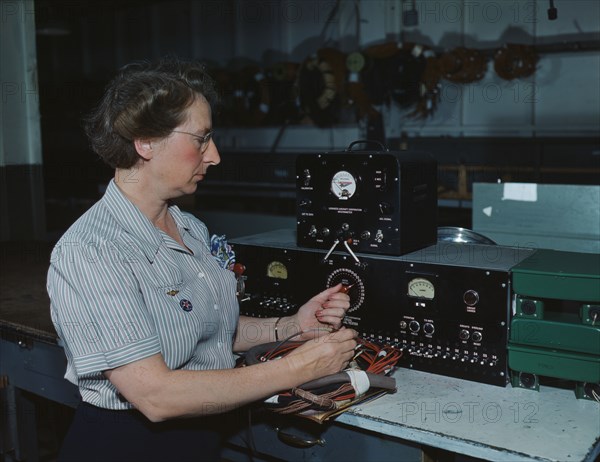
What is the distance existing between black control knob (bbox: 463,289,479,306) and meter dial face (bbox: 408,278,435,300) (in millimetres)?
80

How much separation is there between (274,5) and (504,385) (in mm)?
6218

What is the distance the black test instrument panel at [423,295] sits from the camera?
1.47 metres

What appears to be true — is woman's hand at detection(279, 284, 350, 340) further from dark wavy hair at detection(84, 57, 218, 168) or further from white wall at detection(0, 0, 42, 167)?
white wall at detection(0, 0, 42, 167)

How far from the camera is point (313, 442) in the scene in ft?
4.90

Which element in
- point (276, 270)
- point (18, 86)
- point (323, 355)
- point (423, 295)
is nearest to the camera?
point (323, 355)

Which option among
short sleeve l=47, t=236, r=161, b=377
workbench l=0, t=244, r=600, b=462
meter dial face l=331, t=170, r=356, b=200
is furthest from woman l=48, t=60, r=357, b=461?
meter dial face l=331, t=170, r=356, b=200

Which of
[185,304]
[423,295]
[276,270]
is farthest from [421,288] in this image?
[185,304]

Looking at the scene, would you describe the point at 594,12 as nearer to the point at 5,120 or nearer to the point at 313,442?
the point at 5,120

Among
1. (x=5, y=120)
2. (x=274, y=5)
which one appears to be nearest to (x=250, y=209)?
(x=274, y=5)

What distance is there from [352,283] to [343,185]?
256mm

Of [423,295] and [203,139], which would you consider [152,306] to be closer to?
[203,139]

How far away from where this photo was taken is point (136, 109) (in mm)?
1390

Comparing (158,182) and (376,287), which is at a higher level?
(158,182)

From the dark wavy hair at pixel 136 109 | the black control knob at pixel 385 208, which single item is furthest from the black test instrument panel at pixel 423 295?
the dark wavy hair at pixel 136 109
